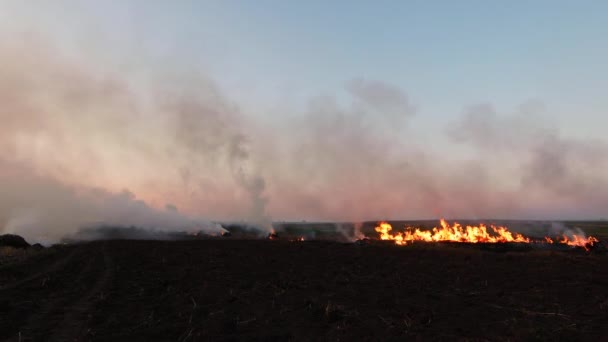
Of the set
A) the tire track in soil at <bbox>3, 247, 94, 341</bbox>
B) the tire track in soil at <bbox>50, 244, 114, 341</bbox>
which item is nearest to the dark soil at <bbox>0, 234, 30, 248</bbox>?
the tire track in soil at <bbox>3, 247, 94, 341</bbox>

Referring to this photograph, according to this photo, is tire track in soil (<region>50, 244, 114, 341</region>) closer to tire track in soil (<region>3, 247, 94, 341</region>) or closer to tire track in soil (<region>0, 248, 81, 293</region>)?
tire track in soil (<region>3, 247, 94, 341</region>)

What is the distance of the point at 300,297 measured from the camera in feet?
54.3

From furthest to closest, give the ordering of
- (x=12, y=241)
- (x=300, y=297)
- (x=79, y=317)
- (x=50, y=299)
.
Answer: (x=12, y=241)
(x=300, y=297)
(x=50, y=299)
(x=79, y=317)

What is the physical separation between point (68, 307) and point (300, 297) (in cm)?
887

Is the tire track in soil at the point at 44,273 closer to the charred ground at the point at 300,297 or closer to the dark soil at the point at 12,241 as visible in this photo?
the charred ground at the point at 300,297

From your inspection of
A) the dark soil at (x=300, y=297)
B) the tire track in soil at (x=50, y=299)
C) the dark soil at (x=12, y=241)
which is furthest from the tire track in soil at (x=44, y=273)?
the dark soil at (x=12, y=241)

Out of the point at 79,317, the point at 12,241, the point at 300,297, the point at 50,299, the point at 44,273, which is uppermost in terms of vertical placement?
the point at 12,241

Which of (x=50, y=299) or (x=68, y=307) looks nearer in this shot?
(x=68, y=307)

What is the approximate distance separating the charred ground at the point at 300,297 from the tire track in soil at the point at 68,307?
2.4 inches

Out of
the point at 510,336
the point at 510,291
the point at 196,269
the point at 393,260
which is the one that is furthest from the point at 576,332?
the point at 196,269

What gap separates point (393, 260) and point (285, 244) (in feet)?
34.8

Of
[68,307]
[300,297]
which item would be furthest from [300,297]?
[68,307]

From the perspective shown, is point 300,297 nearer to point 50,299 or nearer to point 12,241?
point 50,299

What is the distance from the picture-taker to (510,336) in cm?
1188
